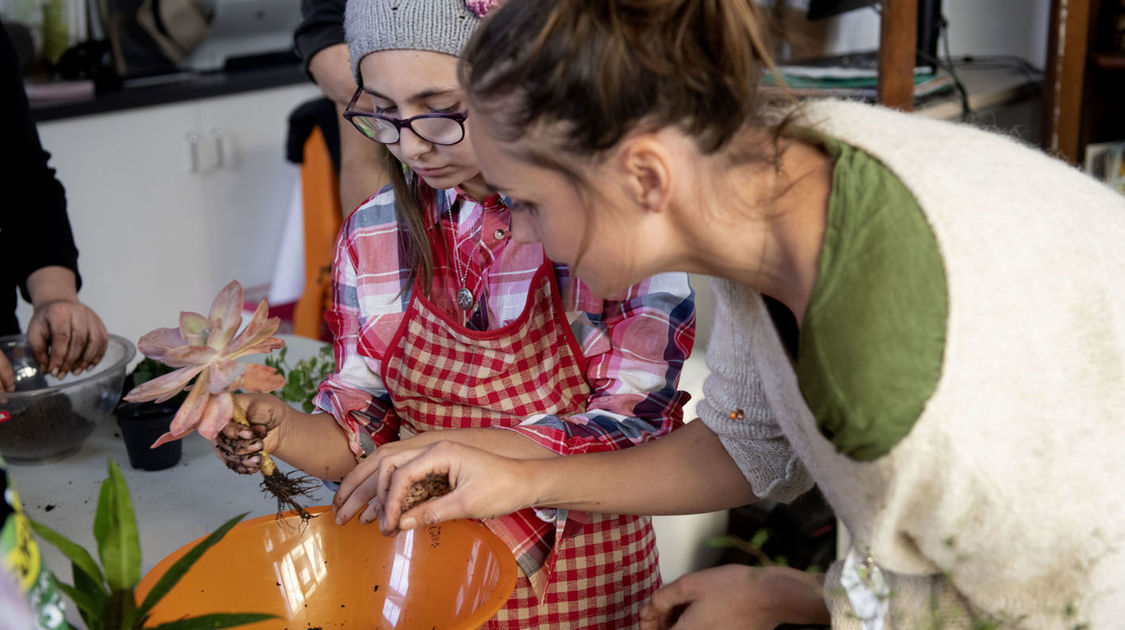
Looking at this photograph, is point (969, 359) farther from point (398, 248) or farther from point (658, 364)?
point (398, 248)

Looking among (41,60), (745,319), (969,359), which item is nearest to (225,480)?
(745,319)

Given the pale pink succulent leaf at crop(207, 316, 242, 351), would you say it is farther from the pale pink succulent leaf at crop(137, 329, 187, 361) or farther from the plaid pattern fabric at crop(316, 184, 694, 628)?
the plaid pattern fabric at crop(316, 184, 694, 628)

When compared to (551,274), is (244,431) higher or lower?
lower

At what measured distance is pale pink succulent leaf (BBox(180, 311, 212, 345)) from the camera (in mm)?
933

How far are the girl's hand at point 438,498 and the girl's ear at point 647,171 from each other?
1.09 feet

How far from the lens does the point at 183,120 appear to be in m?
3.61

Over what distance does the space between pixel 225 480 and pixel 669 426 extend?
0.57 metres

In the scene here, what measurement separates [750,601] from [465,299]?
1.46 feet

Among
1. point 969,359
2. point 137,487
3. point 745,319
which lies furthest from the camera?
point 137,487

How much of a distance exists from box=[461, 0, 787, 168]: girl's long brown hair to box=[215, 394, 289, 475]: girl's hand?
465 millimetres

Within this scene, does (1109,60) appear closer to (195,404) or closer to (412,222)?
(412,222)

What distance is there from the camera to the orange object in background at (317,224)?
3025 mm

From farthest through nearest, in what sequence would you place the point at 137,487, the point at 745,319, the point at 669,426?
1. the point at 137,487
2. the point at 669,426
3. the point at 745,319

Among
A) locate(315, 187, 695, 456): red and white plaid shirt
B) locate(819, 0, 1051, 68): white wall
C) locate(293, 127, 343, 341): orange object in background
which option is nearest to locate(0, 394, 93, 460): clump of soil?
locate(315, 187, 695, 456): red and white plaid shirt
